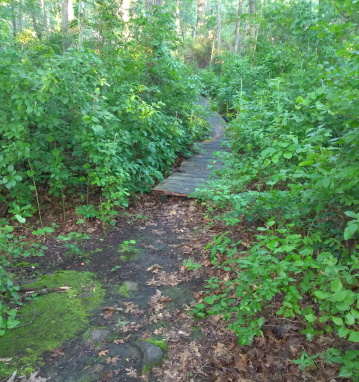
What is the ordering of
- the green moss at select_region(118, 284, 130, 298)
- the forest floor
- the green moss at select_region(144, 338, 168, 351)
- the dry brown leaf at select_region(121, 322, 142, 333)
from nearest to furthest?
the forest floor
the green moss at select_region(144, 338, 168, 351)
the dry brown leaf at select_region(121, 322, 142, 333)
the green moss at select_region(118, 284, 130, 298)

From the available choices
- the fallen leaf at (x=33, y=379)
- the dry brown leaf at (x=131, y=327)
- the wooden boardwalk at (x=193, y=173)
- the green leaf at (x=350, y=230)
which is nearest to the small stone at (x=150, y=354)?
the dry brown leaf at (x=131, y=327)

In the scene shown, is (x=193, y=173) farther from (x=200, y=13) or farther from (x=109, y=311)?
(x=200, y=13)

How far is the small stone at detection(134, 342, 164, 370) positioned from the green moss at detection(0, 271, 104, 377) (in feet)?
2.16

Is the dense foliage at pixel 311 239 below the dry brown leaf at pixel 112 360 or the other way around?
the other way around

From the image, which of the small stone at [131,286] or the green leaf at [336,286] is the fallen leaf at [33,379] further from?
the green leaf at [336,286]

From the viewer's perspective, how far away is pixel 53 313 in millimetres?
3070

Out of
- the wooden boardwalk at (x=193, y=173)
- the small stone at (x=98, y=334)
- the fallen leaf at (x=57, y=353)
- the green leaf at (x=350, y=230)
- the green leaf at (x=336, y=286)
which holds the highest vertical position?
the green leaf at (x=350, y=230)

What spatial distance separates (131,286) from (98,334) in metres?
0.87

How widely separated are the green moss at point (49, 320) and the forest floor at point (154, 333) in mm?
40

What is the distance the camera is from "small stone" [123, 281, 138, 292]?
361 centimetres

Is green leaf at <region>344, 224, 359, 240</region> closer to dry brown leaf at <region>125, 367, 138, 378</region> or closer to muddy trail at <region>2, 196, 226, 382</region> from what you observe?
muddy trail at <region>2, 196, 226, 382</region>

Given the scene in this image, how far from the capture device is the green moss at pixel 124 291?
350 cm

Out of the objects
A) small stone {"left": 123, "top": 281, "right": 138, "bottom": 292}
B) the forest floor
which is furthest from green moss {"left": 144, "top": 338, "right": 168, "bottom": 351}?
small stone {"left": 123, "top": 281, "right": 138, "bottom": 292}

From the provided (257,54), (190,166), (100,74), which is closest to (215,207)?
(190,166)
